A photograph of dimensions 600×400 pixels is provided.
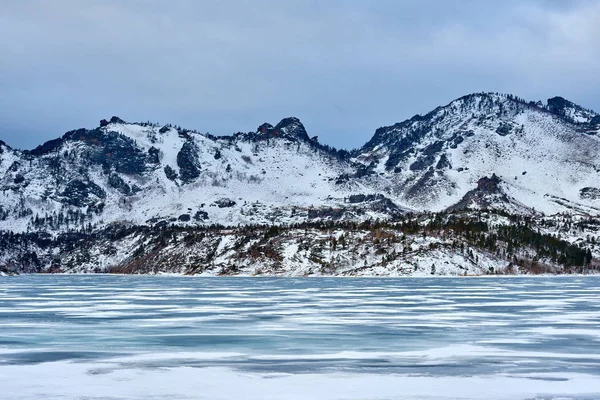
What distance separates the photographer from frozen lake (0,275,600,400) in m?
34.1

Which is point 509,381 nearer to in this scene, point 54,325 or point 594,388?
point 594,388

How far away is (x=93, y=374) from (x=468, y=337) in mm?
26197

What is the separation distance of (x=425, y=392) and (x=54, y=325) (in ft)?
129

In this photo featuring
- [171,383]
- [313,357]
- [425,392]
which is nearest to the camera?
[425,392]

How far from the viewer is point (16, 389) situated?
34.0 metres

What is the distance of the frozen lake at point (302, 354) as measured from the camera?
34.1m

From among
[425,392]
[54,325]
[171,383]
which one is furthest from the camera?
[54,325]

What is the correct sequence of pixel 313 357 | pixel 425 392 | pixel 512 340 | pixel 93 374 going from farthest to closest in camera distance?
1. pixel 512 340
2. pixel 313 357
3. pixel 93 374
4. pixel 425 392

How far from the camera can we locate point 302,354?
4531 cm

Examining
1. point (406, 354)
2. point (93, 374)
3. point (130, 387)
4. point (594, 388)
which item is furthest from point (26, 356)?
point (594, 388)

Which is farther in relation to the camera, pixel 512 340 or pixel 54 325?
pixel 54 325

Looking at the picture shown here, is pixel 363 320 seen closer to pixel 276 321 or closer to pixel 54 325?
pixel 276 321

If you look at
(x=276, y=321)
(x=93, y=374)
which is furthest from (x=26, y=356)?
(x=276, y=321)

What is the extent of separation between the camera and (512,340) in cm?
5200
